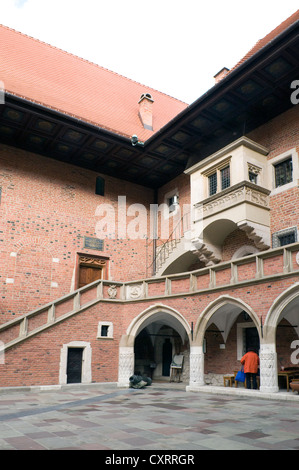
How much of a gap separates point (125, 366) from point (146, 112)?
44.0ft

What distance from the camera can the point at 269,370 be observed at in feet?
39.8

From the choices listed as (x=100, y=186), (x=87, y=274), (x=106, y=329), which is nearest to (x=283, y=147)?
(x=100, y=186)

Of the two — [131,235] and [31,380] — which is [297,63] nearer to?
[131,235]

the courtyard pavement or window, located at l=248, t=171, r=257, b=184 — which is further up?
window, located at l=248, t=171, r=257, b=184

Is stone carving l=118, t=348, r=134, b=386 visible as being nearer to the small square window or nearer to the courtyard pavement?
the small square window

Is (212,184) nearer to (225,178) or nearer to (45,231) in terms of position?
(225,178)

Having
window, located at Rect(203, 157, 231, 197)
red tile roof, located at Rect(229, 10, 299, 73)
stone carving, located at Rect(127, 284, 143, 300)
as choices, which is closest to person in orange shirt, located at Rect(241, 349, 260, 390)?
stone carving, located at Rect(127, 284, 143, 300)

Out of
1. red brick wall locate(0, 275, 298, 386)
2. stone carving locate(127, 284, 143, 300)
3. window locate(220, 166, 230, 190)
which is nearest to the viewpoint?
red brick wall locate(0, 275, 298, 386)

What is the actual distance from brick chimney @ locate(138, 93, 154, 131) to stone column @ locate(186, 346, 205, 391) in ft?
41.2

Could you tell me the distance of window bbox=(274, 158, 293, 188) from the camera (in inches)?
617

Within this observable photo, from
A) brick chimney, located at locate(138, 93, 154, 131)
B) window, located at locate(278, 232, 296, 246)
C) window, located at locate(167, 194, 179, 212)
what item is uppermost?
brick chimney, located at locate(138, 93, 154, 131)

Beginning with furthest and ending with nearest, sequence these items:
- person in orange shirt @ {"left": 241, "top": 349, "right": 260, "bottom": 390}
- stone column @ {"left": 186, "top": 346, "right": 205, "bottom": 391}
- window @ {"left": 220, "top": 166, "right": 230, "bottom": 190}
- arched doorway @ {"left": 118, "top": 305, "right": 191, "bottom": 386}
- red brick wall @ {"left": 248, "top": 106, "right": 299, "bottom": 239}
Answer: arched doorway @ {"left": 118, "top": 305, "right": 191, "bottom": 386}, window @ {"left": 220, "top": 166, "right": 230, "bottom": 190}, red brick wall @ {"left": 248, "top": 106, "right": 299, "bottom": 239}, stone column @ {"left": 186, "top": 346, "right": 205, "bottom": 391}, person in orange shirt @ {"left": 241, "top": 349, "right": 260, "bottom": 390}
